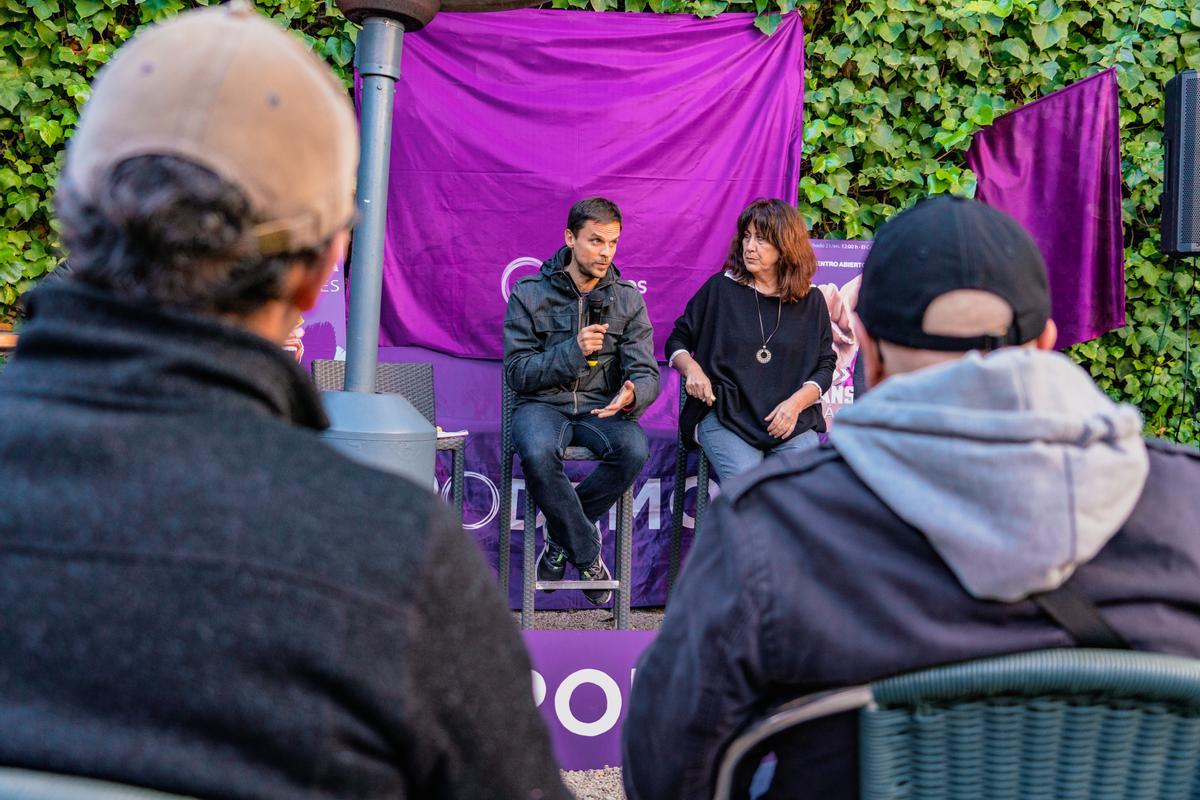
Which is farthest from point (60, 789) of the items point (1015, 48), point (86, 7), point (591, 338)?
point (1015, 48)

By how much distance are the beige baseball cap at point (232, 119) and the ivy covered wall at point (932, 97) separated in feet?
14.4

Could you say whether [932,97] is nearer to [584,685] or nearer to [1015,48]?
[1015,48]

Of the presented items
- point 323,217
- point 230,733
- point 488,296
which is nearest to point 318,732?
point 230,733

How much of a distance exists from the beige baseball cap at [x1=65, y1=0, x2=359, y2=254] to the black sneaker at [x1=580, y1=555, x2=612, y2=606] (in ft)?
11.2

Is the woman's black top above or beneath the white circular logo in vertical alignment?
beneath

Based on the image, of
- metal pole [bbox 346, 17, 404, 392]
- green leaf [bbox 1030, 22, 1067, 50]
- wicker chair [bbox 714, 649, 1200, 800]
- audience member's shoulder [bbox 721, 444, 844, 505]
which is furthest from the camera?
green leaf [bbox 1030, 22, 1067, 50]

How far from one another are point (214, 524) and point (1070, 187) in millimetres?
5368

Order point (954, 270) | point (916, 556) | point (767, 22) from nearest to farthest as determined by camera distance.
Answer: point (916, 556)
point (954, 270)
point (767, 22)

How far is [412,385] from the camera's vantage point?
170 inches

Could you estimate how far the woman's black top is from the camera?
Result: 4250 millimetres

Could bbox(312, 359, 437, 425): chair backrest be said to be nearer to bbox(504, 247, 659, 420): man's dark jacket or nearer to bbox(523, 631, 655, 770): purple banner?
bbox(504, 247, 659, 420): man's dark jacket

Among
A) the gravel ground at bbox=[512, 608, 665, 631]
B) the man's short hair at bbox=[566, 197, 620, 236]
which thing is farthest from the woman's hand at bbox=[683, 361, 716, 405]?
the gravel ground at bbox=[512, 608, 665, 631]

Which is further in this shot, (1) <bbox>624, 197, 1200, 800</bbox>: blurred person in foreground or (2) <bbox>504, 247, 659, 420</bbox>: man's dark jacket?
(2) <bbox>504, 247, 659, 420</bbox>: man's dark jacket

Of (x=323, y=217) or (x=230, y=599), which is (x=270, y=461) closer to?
(x=230, y=599)
